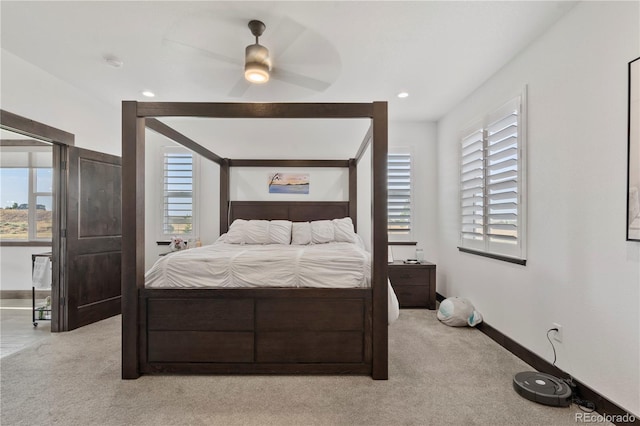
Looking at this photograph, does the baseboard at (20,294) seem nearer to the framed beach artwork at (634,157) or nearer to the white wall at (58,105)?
Result: the white wall at (58,105)

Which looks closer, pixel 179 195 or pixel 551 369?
pixel 551 369

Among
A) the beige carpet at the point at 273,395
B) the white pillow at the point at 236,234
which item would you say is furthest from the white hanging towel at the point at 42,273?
the white pillow at the point at 236,234

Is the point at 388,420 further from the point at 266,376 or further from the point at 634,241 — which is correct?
the point at 634,241

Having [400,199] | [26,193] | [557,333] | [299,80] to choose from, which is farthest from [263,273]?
[26,193]

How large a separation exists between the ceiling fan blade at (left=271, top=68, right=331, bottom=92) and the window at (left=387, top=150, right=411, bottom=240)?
171 centimetres

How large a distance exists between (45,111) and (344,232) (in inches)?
139

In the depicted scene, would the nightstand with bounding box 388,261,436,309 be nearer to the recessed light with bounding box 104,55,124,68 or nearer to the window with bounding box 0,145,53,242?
the recessed light with bounding box 104,55,124,68

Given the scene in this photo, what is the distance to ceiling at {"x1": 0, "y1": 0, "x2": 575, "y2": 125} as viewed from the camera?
6.39 feet

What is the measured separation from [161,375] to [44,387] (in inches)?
30.0

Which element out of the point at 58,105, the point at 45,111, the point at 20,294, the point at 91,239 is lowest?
the point at 20,294

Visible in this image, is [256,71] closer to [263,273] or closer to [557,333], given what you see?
[263,273]

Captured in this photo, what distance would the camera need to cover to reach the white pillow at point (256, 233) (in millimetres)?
3843

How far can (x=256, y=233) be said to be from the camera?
3.88m

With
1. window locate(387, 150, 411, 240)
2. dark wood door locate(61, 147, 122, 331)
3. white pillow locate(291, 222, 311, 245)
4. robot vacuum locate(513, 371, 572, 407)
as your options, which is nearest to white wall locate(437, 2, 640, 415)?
robot vacuum locate(513, 371, 572, 407)
